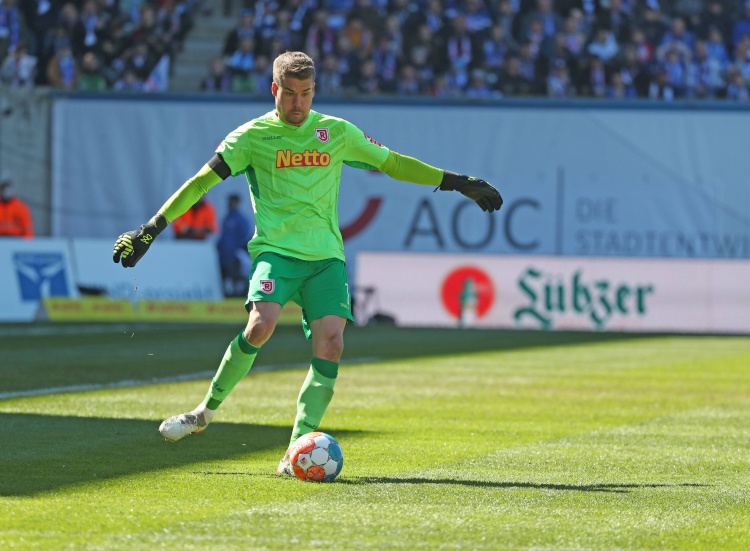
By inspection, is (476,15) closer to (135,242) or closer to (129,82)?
(129,82)

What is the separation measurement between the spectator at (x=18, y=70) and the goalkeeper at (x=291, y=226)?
22505 mm

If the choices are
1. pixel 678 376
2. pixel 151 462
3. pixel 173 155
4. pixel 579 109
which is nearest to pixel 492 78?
pixel 579 109

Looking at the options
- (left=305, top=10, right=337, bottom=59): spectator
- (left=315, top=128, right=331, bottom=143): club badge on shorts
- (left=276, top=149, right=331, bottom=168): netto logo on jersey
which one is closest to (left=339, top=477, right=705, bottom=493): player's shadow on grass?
(left=276, top=149, right=331, bottom=168): netto logo on jersey

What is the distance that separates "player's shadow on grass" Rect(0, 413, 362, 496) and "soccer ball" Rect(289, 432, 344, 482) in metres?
0.53

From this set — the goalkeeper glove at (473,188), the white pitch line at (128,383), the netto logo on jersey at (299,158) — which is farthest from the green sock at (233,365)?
the white pitch line at (128,383)

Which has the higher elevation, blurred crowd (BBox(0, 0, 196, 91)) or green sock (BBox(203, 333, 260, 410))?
blurred crowd (BBox(0, 0, 196, 91))

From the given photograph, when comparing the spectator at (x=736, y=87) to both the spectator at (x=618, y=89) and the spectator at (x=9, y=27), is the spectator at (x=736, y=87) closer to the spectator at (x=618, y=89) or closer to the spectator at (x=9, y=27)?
the spectator at (x=618, y=89)

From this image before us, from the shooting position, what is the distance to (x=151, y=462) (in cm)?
780

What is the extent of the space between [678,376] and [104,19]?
18.5 metres

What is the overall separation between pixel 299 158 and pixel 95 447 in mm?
2028

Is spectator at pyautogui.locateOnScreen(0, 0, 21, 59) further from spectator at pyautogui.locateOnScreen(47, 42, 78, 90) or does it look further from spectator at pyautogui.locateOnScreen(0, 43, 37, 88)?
spectator at pyautogui.locateOnScreen(47, 42, 78, 90)

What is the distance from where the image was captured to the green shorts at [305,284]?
7.70m

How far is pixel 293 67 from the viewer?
7.50 meters

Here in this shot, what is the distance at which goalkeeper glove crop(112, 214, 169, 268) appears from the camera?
7.52 metres
